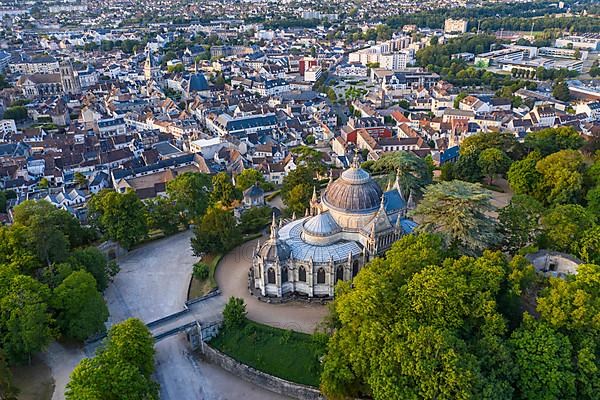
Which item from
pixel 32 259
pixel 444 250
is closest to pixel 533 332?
pixel 444 250

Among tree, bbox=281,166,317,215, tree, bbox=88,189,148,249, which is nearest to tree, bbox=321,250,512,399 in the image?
tree, bbox=281,166,317,215

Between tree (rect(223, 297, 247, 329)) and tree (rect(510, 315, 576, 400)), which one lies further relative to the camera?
tree (rect(223, 297, 247, 329))

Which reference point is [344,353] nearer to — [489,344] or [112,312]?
[489,344]

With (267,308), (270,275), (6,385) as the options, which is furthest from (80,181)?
(6,385)

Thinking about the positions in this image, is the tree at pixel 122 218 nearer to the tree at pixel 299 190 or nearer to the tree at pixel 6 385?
the tree at pixel 299 190

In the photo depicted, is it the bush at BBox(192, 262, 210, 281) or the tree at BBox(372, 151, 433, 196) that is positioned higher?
the tree at BBox(372, 151, 433, 196)

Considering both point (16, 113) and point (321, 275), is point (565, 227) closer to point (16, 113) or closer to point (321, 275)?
point (321, 275)

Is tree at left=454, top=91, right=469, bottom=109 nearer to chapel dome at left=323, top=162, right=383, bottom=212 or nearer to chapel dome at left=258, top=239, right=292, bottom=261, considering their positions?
chapel dome at left=323, top=162, right=383, bottom=212
